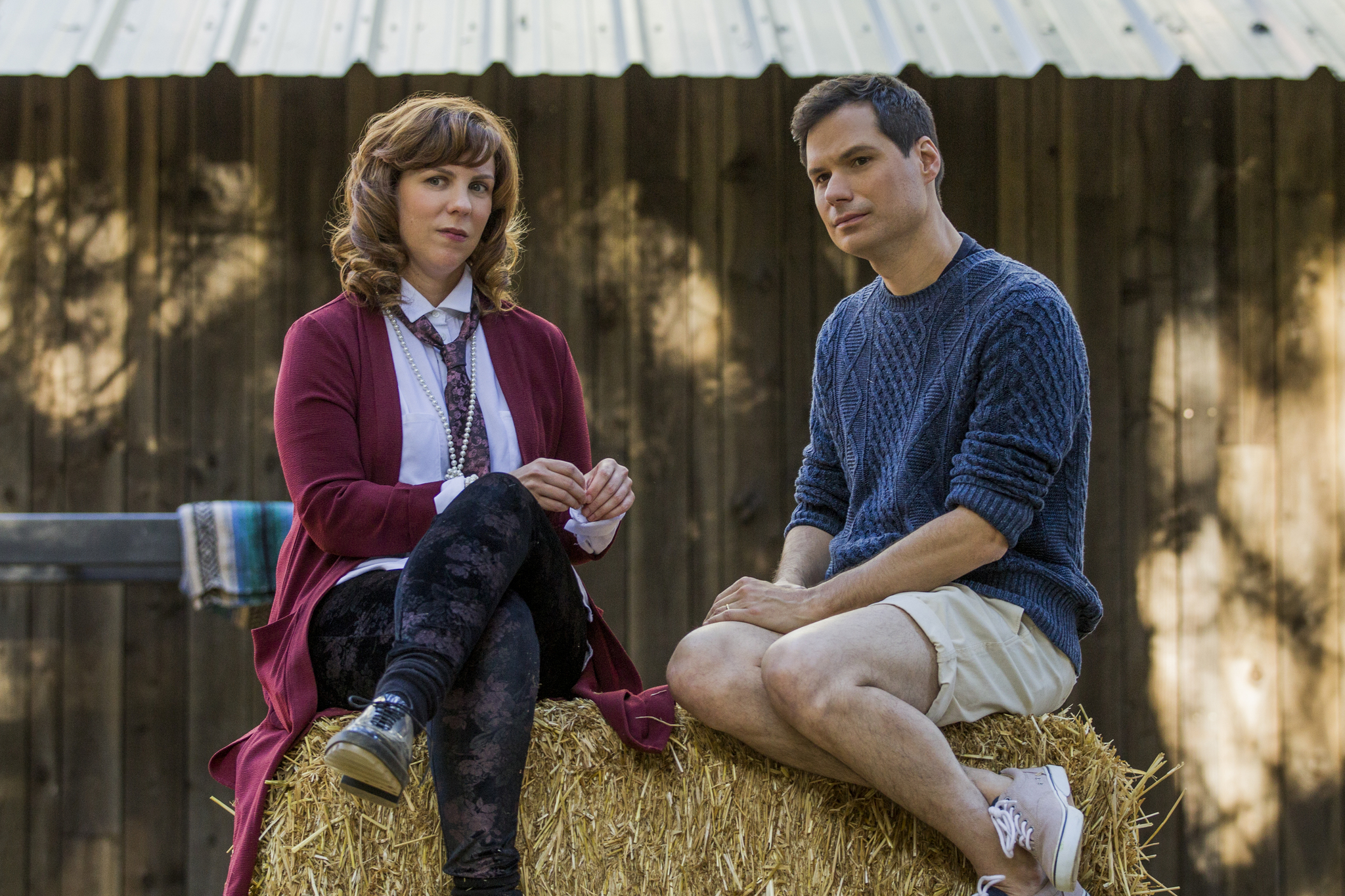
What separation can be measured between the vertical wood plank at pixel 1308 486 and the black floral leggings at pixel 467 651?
104 inches

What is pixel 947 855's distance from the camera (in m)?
1.81

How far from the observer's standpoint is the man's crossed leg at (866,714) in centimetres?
163

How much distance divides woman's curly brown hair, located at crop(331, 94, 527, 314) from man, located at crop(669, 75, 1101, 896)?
60cm

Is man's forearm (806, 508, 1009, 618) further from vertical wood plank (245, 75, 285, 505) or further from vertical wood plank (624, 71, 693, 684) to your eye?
vertical wood plank (245, 75, 285, 505)

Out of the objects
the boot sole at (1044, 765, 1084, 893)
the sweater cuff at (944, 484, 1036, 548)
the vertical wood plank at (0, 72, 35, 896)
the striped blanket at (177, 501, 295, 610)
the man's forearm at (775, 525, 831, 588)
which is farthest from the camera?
the vertical wood plank at (0, 72, 35, 896)

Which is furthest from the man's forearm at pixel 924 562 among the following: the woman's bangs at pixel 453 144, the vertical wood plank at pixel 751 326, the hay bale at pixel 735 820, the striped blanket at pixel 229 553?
the vertical wood plank at pixel 751 326

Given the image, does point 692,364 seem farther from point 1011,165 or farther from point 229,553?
point 229,553

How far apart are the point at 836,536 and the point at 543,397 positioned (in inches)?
24.9

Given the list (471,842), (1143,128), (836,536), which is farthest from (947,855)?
(1143,128)

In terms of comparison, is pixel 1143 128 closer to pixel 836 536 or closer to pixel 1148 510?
pixel 1148 510

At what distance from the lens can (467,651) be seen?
5.25 feet

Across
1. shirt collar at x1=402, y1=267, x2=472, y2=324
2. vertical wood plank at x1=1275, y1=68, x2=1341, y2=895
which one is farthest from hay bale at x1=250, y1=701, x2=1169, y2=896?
vertical wood plank at x1=1275, y1=68, x2=1341, y2=895

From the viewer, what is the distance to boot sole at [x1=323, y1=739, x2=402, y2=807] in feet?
4.59

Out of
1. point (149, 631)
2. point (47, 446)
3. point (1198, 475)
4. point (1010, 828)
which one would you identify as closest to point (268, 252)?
point (47, 446)
